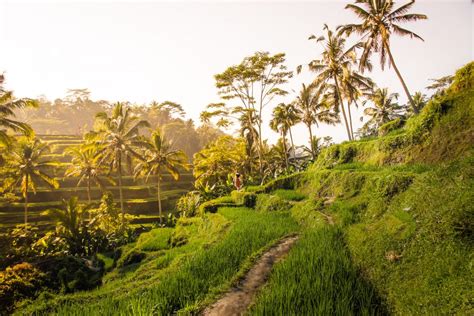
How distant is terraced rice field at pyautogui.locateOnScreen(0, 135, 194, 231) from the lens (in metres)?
32.2

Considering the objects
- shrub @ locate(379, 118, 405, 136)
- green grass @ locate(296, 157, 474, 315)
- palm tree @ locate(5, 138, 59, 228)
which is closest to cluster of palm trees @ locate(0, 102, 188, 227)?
palm tree @ locate(5, 138, 59, 228)

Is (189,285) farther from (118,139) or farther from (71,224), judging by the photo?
(118,139)

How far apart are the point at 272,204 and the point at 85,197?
109ft

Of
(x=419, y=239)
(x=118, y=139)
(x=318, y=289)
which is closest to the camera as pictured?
(x=318, y=289)

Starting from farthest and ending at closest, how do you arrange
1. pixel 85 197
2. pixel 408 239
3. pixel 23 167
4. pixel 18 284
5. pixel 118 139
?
1. pixel 85 197
2. pixel 23 167
3. pixel 118 139
4. pixel 18 284
5. pixel 408 239

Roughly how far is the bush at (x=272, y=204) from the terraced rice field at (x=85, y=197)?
2268cm

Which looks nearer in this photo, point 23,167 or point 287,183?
point 287,183

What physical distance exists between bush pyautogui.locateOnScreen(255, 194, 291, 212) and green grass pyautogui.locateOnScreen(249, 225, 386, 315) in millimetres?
6791

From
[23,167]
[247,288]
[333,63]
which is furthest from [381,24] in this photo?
[23,167]

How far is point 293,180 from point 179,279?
39.2 ft

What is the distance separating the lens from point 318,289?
4.14 meters

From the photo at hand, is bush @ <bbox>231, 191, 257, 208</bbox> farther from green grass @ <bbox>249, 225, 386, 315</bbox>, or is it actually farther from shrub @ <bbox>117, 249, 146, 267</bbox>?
green grass @ <bbox>249, 225, 386, 315</bbox>

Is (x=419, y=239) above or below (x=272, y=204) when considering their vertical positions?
below

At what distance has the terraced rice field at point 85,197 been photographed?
32.2 metres
